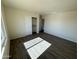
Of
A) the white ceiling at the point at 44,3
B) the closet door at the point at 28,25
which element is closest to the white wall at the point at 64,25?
the white ceiling at the point at 44,3

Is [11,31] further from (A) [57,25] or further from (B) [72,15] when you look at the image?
(B) [72,15]

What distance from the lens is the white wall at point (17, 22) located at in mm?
4141

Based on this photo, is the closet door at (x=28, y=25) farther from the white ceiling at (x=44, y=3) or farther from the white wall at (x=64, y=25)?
the white wall at (x=64, y=25)

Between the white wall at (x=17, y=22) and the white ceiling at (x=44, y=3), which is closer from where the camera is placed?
the white ceiling at (x=44, y=3)

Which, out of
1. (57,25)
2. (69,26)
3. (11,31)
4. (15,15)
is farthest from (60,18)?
(11,31)

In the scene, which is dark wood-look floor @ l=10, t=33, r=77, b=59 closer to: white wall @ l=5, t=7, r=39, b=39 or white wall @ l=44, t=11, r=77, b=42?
white wall @ l=44, t=11, r=77, b=42

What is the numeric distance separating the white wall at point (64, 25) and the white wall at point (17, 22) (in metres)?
2.60

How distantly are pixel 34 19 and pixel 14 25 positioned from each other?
3.16 meters

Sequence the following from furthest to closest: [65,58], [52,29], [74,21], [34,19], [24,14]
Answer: [34,19] < [52,29] < [24,14] < [74,21] < [65,58]

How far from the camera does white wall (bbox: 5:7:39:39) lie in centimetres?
414

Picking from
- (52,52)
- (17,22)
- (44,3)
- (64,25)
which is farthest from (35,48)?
(64,25)

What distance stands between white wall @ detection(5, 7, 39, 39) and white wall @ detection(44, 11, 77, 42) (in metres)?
2.60

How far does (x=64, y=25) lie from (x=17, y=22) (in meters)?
4.26

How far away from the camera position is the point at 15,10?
4.39m
